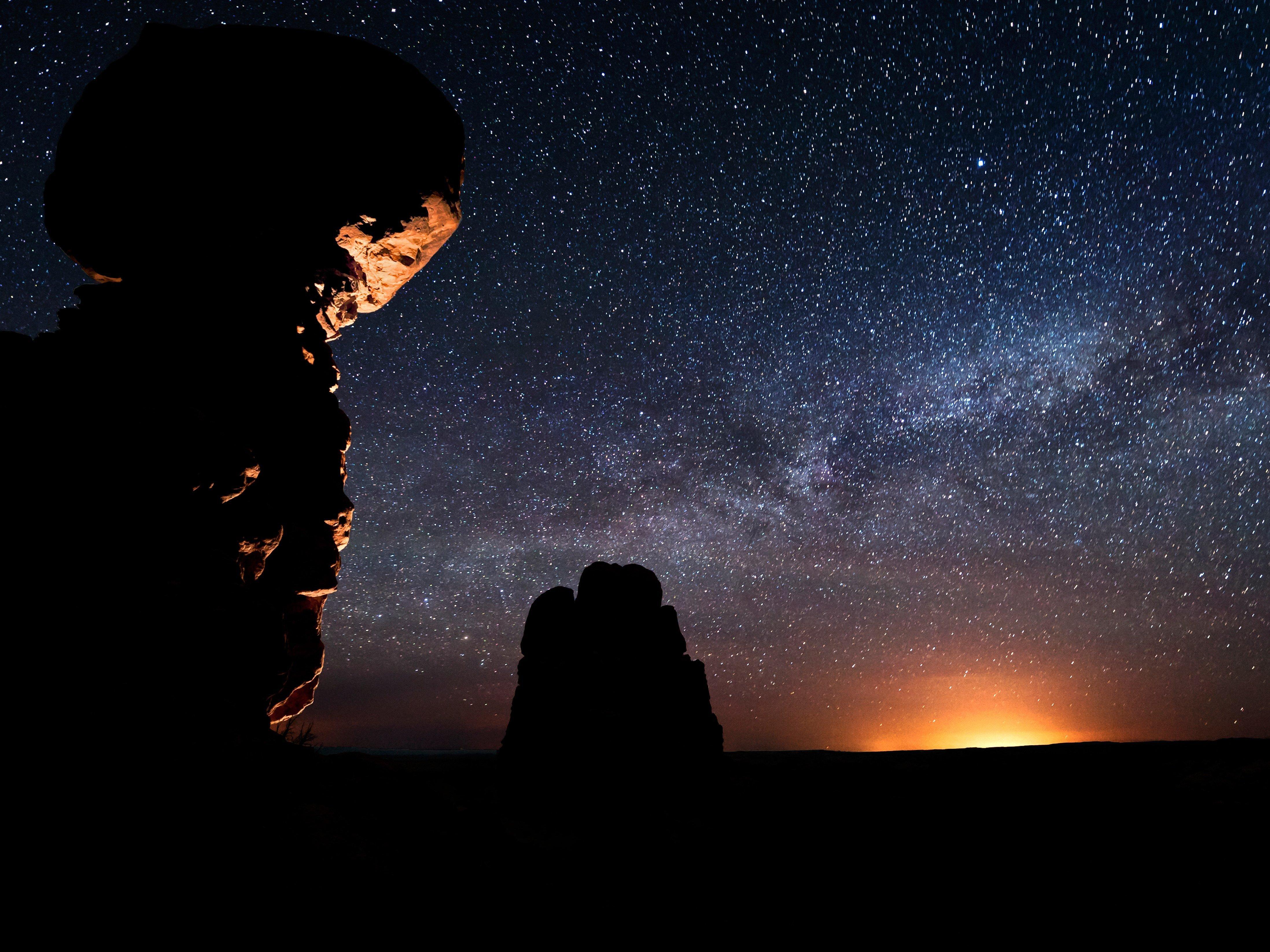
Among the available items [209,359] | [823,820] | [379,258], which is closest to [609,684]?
[823,820]

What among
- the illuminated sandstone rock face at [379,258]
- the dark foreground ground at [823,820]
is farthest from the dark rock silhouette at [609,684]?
the illuminated sandstone rock face at [379,258]

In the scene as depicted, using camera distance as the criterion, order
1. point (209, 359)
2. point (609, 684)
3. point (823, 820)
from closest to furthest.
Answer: point (209, 359)
point (823, 820)
point (609, 684)

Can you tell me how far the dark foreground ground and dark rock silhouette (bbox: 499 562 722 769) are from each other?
3.87ft

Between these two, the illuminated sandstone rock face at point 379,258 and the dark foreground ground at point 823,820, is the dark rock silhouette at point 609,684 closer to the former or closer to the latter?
the dark foreground ground at point 823,820

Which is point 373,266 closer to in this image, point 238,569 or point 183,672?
point 238,569

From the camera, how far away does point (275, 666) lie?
8.83 m

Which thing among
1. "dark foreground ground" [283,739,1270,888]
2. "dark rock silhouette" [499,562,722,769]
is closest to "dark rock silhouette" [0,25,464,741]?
"dark foreground ground" [283,739,1270,888]

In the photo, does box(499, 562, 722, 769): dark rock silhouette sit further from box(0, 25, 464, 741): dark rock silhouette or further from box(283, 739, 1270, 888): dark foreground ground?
box(0, 25, 464, 741): dark rock silhouette

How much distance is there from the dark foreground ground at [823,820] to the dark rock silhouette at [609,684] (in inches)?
46.4

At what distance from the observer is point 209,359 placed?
1005 cm

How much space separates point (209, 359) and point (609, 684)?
70.9ft

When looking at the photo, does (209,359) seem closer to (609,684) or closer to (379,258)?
(379,258)

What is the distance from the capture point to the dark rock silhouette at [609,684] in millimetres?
25891

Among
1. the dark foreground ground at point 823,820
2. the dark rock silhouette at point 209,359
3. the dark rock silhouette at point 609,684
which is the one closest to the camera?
the dark rock silhouette at point 209,359
